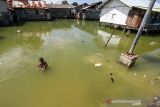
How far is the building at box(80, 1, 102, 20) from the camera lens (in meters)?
33.3

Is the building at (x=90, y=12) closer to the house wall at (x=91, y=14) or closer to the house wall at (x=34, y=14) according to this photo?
the house wall at (x=91, y=14)

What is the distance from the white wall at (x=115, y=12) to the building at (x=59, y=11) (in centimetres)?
1030

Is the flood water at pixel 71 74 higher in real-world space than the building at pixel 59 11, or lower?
lower

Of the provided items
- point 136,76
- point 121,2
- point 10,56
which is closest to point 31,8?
point 121,2

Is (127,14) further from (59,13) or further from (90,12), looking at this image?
(59,13)

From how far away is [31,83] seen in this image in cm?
993

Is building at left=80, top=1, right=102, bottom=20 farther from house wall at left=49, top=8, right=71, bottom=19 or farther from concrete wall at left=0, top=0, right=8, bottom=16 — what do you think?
concrete wall at left=0, top=0, right=8, bottom=16

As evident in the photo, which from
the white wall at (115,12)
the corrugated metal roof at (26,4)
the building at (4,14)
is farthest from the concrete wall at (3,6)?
the white wall at (115,12)

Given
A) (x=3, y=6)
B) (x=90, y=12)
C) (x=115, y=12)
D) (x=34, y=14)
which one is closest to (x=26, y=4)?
(x=34, y=14)

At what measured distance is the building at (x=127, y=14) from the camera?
73.3ft

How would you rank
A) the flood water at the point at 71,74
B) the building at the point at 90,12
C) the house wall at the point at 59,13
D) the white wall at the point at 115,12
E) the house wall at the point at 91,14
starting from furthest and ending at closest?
the house wall at the point at 91,14, the house wall at the point at 59,13, the building at the point at 90,12, the white wall at the point at 115,12, the flood water at the point at 71,74

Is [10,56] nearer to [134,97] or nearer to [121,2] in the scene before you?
[134,97]

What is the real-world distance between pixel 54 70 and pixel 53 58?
7.08 feet

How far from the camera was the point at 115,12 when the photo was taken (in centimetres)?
2500
